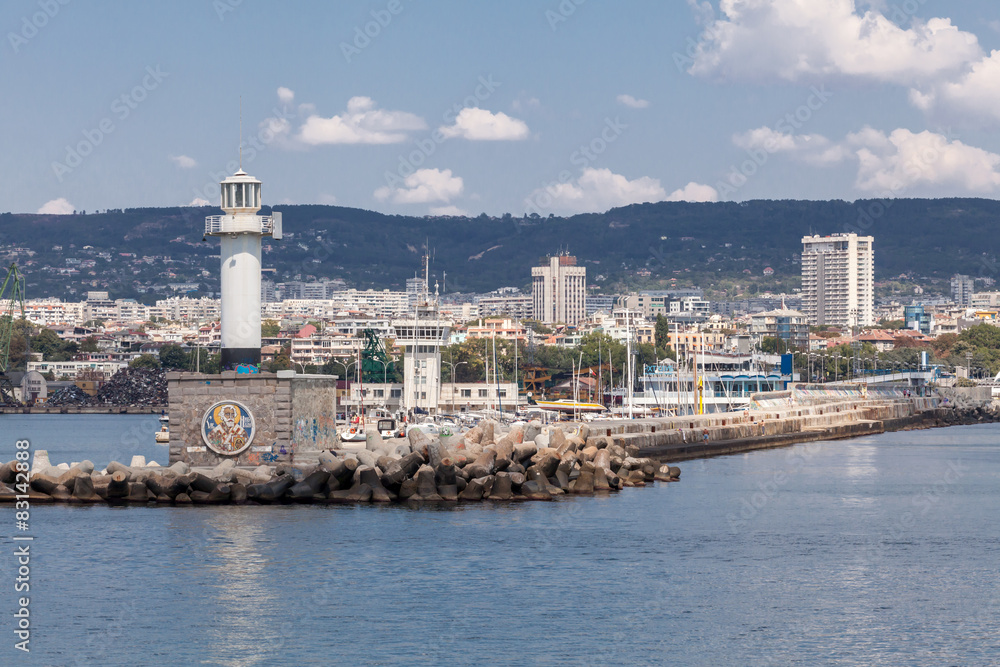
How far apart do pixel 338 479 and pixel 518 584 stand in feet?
31.3

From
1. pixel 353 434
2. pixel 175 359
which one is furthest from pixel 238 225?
pixel 175 359

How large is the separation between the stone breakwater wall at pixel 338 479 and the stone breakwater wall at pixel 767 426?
10059mm

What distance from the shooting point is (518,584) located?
79.7 ft

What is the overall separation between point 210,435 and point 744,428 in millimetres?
34804

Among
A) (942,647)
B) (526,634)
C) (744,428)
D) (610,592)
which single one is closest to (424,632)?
(526,634)

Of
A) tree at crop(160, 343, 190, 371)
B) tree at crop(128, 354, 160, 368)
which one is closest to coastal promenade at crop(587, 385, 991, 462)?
tree at crop(160, 343, 190, 371)

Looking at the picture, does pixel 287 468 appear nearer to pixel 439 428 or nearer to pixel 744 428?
pixel 439 428

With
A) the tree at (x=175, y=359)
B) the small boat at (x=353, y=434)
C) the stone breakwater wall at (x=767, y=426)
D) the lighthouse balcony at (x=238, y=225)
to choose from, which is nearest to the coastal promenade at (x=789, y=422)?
the stone breakwater wall at (x=767, y=426)

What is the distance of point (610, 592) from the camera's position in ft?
78.0

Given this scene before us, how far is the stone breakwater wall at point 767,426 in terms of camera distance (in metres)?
52.9

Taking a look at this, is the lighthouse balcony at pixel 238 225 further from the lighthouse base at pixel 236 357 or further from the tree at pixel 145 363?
the tree at pixel 145 363

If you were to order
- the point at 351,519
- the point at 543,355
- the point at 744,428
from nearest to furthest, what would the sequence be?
the point at 351,519 < the point at 744,428 < the point at 543,355

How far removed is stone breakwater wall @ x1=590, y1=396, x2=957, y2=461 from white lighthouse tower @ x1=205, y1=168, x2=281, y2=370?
1447 cm

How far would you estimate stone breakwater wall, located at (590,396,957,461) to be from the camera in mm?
52875
